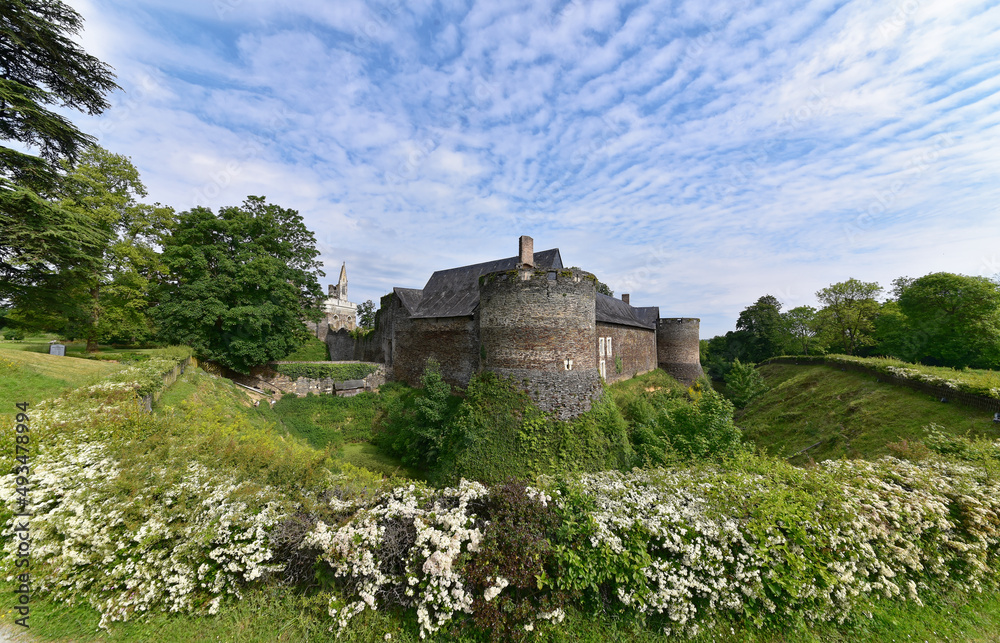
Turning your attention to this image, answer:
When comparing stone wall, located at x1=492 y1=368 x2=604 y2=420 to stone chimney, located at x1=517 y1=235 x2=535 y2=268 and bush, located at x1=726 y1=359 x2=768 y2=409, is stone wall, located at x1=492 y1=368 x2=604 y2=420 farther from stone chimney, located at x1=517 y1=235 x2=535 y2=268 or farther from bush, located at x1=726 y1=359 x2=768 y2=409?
bush, located at x1=726 y1=359 x2=768 y2=409

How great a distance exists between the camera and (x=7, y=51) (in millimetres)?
9383

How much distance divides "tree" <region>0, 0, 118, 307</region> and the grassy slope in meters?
→ 22.0

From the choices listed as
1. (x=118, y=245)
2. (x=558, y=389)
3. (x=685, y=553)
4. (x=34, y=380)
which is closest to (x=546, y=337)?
(x=558, y=389)

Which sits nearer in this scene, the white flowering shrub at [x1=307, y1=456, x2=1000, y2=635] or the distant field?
the white flowering shrub at [x1=307, y1=456, x2=1000, y2=635]

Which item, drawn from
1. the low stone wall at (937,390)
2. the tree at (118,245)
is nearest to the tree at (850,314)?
the low stone wall at (937,390)

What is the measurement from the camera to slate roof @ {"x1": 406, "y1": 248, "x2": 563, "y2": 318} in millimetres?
19812

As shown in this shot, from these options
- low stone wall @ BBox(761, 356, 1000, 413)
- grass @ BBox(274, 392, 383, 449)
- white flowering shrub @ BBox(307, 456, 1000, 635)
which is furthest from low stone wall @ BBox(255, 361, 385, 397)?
low stone wall @ BBox(761, 356, 1000, 413)

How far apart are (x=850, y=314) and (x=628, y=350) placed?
2868 cm

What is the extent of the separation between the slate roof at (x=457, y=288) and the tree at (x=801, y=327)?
37.2m

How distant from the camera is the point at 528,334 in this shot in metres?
13.2

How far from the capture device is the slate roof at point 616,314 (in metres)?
22.4

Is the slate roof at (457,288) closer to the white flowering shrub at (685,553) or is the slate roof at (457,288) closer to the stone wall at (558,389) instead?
the stone wall at (558,389)

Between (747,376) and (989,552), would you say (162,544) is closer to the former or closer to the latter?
(989,552)

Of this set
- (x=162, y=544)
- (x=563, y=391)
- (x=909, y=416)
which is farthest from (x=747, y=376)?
(x=162, y=544)
